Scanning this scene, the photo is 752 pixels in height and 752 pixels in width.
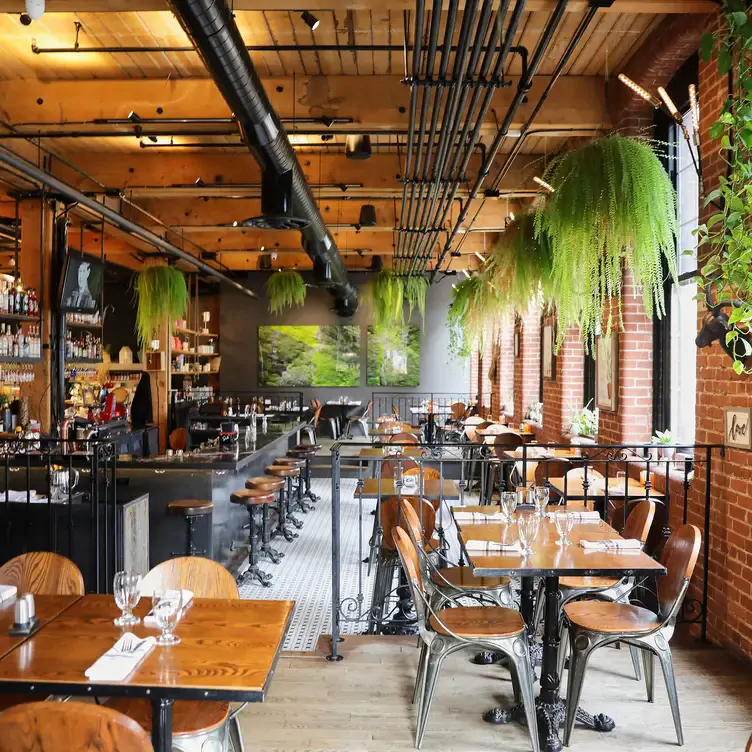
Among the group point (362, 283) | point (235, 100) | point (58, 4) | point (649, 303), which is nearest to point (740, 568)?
point (649, 303)

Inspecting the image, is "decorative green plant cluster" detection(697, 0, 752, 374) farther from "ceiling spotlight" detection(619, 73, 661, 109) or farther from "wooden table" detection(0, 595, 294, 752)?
"wooden table" detection(0, 595, 294, 752)

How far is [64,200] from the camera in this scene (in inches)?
298

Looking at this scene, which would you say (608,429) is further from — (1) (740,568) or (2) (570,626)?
(2) (570,626)

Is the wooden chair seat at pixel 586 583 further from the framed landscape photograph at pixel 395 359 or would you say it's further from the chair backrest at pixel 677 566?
the framed landscape photograph at pixel 395 359

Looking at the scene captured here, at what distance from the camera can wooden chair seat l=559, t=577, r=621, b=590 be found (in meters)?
3.69

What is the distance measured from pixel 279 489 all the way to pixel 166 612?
4463 millimetres

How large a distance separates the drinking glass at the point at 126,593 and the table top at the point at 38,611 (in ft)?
0.91

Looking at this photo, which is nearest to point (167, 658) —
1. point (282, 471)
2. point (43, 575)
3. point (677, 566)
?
point (43, 575)

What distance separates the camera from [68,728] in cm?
153

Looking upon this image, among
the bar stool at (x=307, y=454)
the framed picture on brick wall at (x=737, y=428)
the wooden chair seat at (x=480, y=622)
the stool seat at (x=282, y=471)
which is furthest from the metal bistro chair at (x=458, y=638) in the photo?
the bar stool at (x=307, y=454)

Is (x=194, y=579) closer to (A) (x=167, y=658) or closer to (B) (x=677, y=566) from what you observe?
(A) (x=167, y=658)

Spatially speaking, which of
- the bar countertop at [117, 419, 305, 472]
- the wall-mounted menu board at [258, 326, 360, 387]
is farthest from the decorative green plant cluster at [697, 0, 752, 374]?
the wall-mounted menu board at [258, 326, 360, 387]

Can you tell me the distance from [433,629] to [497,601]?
2.21 feet

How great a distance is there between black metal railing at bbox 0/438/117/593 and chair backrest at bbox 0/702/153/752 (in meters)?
2.80
